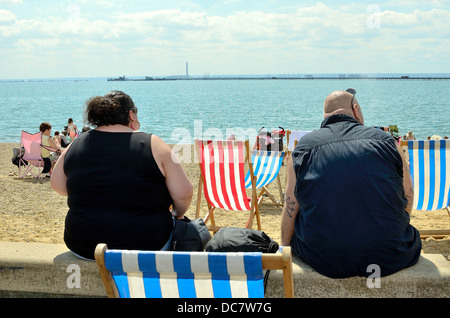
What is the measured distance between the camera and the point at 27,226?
5152 mm

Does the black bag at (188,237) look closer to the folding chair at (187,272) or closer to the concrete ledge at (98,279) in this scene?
the concrete ledge at (98,279)

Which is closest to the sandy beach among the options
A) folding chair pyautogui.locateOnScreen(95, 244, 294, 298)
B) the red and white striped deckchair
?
the red and white striped deckchair

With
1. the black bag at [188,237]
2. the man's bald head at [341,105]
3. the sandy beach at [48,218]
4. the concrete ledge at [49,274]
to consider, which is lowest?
the sandy beach at [48,218]

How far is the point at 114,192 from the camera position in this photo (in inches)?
85.7

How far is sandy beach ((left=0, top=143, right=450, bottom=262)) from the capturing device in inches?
183

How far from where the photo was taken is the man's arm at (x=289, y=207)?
2236 mm

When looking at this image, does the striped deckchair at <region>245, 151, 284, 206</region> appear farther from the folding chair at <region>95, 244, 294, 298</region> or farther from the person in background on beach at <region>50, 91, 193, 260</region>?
the folding chair at <region>95, 244, 294, 298</region>

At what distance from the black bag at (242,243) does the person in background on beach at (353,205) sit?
19cm

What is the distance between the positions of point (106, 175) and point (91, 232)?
12.1 inches

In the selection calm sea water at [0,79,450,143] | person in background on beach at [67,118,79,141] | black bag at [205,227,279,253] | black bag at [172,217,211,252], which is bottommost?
calm sea water at [0,79,450,143]

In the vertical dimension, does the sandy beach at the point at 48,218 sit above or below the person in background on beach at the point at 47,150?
below

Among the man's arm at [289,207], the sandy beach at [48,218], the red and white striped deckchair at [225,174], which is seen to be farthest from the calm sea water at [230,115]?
the sandy beach at [48,218]

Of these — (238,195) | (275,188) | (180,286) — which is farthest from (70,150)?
(275,188)

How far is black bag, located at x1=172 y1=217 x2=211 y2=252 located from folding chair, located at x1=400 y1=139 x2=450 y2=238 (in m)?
2.63
